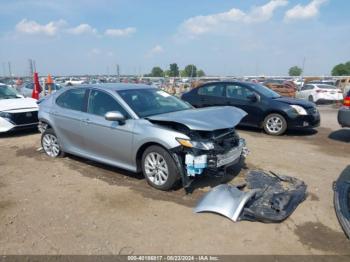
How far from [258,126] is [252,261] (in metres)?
6.36

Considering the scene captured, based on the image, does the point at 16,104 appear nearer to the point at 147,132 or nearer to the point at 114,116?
the point at 114,116

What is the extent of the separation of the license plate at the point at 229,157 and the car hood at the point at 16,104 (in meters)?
6.40

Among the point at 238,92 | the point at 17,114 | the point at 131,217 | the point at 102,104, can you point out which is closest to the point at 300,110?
the point at 238,92

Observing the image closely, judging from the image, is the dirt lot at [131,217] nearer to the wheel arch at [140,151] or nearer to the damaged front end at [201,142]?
the wheel arch at [140,151]

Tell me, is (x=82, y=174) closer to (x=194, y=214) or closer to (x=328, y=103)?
(x=194, y=214)

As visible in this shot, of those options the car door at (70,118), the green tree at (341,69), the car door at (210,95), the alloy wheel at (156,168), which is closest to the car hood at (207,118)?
the alloy wheel at (156,168)

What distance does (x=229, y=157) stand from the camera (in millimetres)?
4746

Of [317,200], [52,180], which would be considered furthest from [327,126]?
[52,180]

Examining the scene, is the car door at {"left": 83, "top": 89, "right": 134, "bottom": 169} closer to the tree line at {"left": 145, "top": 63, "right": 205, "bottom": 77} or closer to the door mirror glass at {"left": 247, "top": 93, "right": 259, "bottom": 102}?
the door mirror glass at {"left": 247, "top": 93, "right": 259, "bottom": 102}

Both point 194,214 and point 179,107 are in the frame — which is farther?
point 179,107

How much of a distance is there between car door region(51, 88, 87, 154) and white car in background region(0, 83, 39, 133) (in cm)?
289

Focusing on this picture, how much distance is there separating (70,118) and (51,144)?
1069 millimetres

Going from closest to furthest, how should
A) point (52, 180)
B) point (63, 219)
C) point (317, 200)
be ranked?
point (63, 219) < point (317, 200) < point (52, 180)

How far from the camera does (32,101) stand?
9.28m
